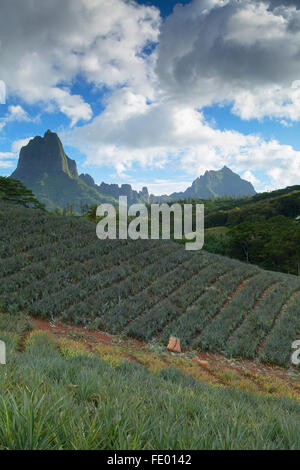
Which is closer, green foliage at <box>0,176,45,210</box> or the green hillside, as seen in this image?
the green hillside

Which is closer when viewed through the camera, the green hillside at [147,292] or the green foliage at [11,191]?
the green hillside at [147,292]

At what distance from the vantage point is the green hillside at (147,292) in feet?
28.4

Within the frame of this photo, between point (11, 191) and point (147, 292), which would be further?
point (11, 191)

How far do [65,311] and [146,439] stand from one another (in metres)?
8.62

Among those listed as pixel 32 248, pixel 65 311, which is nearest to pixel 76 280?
pixel 65 311

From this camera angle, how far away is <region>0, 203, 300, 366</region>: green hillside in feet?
28.4

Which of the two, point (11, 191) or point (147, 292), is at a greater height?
point (11, 191)

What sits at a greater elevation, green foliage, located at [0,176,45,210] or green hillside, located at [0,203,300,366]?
green foliage, located at [0,176,45,210]

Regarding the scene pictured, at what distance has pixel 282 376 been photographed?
6.87m

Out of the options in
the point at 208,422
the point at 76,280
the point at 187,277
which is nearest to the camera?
the point at 208,422

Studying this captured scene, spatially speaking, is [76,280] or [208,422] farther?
[76,280]

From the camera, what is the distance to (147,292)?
1134 cm

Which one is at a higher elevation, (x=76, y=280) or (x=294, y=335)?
(x=76, y=280)
